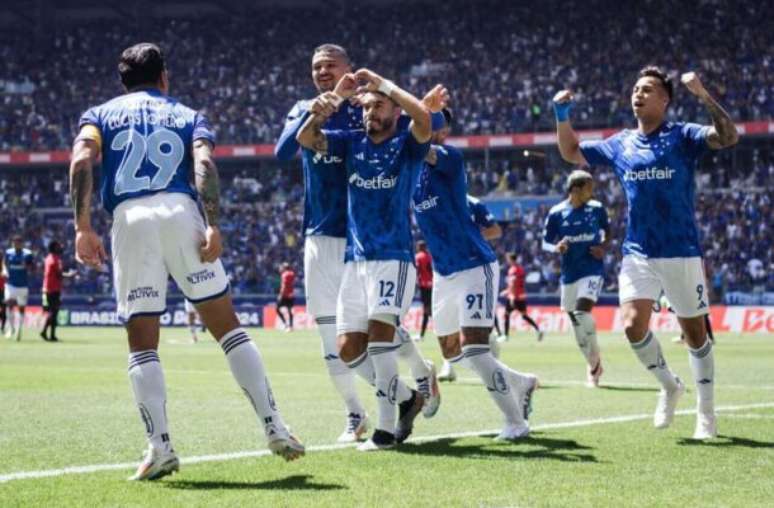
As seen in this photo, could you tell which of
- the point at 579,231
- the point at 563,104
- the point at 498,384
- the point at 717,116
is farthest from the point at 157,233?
the point at 579,231

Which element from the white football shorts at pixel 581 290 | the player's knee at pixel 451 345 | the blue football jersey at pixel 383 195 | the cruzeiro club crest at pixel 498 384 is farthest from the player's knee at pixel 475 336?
the white football shorts at pixel 581 290

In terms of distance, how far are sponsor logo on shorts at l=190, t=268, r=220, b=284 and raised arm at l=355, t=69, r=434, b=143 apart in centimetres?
178

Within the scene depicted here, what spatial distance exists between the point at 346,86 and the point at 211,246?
168cm

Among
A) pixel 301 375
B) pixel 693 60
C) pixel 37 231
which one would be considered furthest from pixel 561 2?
pixel 301 375

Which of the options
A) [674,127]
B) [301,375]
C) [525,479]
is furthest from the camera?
[301,375]

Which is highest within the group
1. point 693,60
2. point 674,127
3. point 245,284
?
point 693,60

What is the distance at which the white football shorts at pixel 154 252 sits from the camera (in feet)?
23.0

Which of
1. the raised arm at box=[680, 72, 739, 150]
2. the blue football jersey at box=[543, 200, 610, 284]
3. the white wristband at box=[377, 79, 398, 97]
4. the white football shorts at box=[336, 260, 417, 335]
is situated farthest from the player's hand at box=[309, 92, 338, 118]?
the blue football jersey at box=[543, 200, 610, 284]

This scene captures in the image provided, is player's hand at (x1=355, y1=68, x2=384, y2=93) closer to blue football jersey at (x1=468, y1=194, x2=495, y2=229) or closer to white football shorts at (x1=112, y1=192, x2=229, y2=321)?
white football shorts at (x1=112, y1=192, x2=229, y2=321)

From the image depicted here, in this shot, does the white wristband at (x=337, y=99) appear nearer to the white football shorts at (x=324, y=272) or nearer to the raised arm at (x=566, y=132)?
the white football shorts at (x=324, y=272)

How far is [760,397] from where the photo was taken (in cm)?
1271

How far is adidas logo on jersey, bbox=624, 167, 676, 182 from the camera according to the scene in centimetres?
923

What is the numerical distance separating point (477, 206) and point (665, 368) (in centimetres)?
294

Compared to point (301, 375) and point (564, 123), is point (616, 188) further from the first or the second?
point (564, 123)
